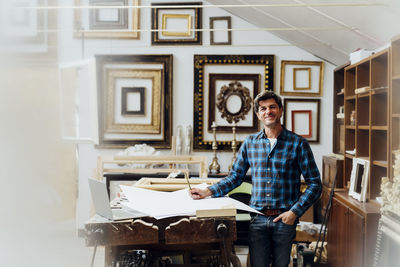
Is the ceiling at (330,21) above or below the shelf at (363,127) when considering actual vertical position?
above

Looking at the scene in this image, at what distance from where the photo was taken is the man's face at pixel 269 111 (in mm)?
1805

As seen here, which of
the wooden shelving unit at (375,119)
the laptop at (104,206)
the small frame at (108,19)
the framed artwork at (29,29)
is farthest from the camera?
the small frame at (108,19)

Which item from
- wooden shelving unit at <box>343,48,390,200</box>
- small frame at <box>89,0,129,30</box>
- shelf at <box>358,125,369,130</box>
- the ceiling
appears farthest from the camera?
small frame at <box>89,0,129,30</box>

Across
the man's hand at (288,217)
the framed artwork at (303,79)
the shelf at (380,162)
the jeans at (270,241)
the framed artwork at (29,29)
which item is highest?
the framed artwork at (303,79)

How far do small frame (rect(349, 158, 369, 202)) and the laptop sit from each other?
5.81 feet

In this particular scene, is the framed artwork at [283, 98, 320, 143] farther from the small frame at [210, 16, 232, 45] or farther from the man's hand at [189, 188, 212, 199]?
the man's hand at [189, 188, 212, 199]

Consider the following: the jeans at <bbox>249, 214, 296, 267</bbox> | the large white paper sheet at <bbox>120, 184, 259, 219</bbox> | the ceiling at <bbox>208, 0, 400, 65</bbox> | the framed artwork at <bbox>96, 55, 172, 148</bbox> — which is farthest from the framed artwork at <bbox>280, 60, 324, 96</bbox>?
the large white paper sheet at <bbox>120, 184, 259, 219</bbox>

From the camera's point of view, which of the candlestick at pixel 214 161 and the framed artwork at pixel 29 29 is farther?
the candlestick at pixel 214 161

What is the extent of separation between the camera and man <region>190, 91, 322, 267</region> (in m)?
1.79

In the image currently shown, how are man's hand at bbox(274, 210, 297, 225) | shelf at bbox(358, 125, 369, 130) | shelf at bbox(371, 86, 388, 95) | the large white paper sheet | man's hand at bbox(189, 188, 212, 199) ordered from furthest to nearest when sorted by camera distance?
shelf at bbox(358, 125, 369, 130)
shelf at bbox(371, 86, 388, 95)
man's hand at bbox(274, 210, 297, 225)
man's hand at bbox(189, 188, 212, 199)
the large white paper sheet

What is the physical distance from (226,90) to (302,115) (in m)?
0.90

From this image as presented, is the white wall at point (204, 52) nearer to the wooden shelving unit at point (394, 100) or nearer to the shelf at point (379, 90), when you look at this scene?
the shelf at point (379, 90)

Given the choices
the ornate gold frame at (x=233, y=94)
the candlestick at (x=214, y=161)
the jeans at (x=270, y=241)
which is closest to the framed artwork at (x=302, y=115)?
the ornate gold frame at (x=233, y=94)

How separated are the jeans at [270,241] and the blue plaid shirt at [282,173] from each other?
0.08 m
